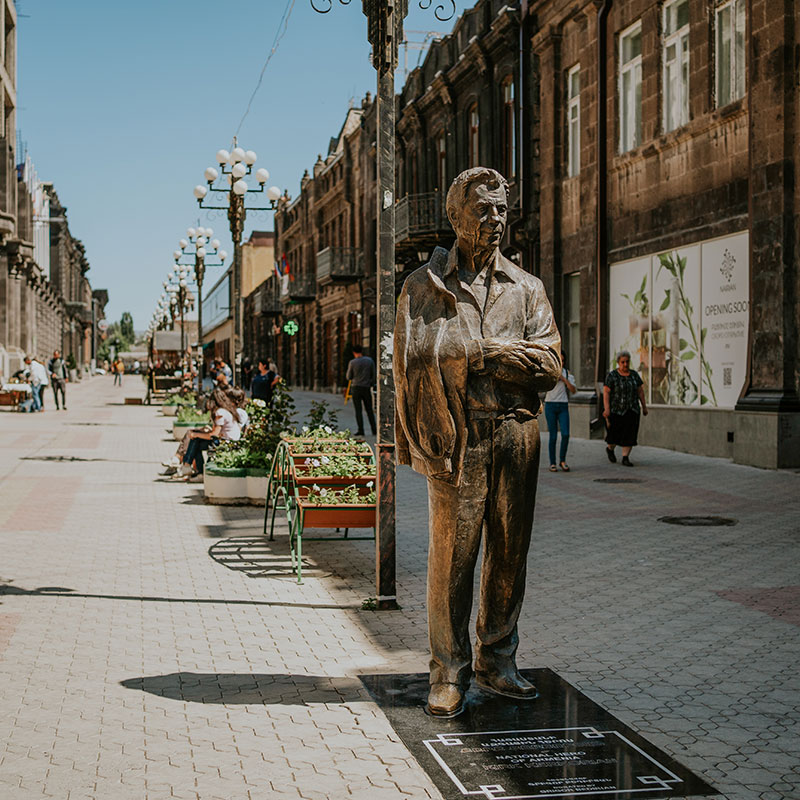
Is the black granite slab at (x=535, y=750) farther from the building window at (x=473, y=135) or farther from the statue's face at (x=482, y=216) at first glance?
the building window at (x=473, y=135)

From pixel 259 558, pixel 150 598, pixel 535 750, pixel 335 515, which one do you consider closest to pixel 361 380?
pixel 259 558

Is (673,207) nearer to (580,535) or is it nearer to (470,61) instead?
(580,535)

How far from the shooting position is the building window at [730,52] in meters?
15.9

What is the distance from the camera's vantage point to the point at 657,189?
18312 mm

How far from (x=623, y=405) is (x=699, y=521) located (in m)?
5.38

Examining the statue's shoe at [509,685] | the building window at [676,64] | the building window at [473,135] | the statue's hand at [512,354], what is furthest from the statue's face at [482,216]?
the building window at [473,135]

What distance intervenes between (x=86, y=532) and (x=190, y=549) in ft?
4.72

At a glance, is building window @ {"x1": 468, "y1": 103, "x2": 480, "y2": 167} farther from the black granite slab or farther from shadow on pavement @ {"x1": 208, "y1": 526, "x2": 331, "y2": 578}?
the black granite slab

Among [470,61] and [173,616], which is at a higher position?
[470,61]

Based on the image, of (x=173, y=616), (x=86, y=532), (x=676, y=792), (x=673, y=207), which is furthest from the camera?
(x=673, y=207)

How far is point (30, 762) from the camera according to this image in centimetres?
408

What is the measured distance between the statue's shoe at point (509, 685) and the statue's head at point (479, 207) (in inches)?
73.9

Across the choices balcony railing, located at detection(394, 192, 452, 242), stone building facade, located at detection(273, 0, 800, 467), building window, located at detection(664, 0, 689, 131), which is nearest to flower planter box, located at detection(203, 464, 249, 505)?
stone building facade, located at detection(273, 0, 800, 467)

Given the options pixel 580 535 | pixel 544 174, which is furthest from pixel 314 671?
pixel 544 174
